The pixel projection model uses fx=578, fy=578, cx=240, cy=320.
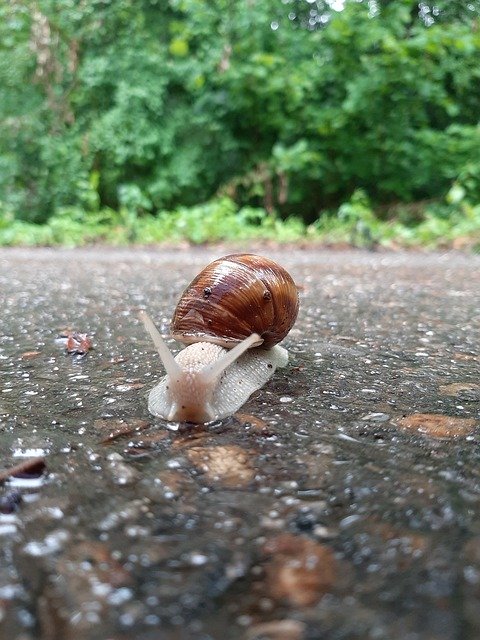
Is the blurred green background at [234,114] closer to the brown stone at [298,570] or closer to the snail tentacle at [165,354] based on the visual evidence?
the snail tentacle at [165,354]

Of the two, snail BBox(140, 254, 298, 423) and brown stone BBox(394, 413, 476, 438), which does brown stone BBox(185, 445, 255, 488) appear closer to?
snail BBox(140, 254, 298, 423)

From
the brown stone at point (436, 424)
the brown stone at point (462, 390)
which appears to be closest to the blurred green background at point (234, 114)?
the brown stone at point (462, 390)

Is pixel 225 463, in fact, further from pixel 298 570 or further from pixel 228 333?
pixel 228 333

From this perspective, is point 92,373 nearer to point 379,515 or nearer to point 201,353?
point 201,353

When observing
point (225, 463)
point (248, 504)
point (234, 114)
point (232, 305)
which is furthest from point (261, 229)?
point (248, 504)

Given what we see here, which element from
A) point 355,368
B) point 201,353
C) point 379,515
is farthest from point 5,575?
point 355,368

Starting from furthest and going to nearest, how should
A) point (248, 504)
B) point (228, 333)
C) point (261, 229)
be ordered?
point (261, 229), point (228, 333), point (248, 504)
